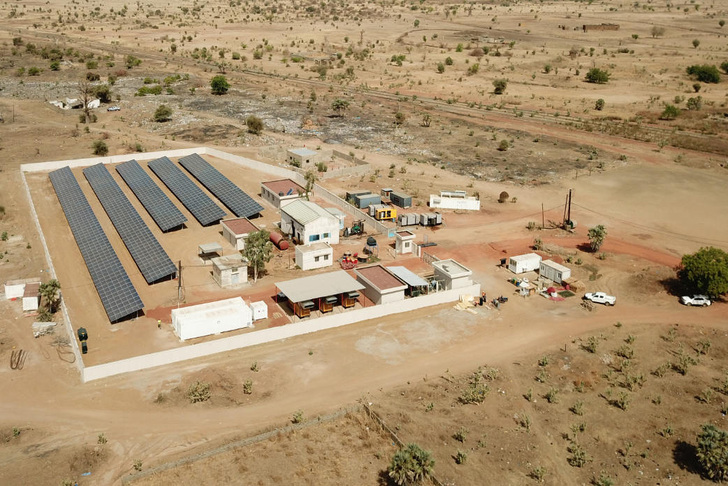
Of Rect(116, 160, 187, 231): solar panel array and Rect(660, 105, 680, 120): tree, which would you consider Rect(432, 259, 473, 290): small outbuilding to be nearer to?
Rect(116, 160, 187, 231): solar panel array

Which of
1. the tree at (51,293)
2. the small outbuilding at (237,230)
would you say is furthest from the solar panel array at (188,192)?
the tree at (51,293)

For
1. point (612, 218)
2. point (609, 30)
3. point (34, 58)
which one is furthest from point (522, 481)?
point (609, 30)

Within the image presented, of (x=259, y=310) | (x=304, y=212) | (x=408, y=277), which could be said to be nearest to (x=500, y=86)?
(x=304, y=212)

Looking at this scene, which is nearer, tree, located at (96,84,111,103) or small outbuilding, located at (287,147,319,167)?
small outbuilding, located at (287,147,319,167)

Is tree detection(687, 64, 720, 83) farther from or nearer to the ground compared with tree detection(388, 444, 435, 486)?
farther from the ground

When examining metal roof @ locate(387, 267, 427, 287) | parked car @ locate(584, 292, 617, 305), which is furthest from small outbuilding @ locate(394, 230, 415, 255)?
parked car @ locate(584, 292, 617, 305)

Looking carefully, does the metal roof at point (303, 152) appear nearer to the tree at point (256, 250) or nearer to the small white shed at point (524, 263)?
the tree at point (256, 250)

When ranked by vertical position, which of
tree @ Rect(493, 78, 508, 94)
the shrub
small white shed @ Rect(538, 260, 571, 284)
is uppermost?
tree @ Rect(493, 78, 508, 94)
